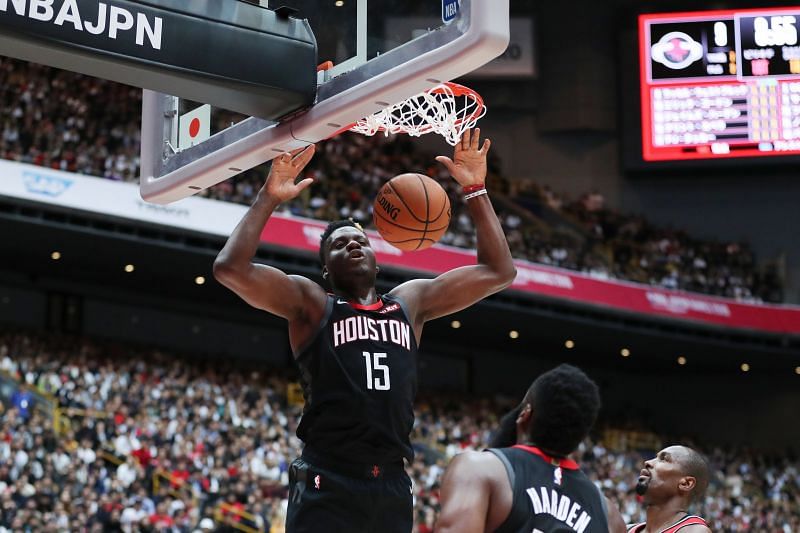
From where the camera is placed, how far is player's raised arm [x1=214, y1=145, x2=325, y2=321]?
417 cm

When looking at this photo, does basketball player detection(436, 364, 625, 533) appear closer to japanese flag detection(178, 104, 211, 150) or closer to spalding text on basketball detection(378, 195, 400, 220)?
spalding text on basketball detection(378, 195, 400, 220)

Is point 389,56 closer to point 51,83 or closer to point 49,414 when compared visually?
point 49,414

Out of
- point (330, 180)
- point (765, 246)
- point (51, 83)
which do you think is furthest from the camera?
point (765, 246)

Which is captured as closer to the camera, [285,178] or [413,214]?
[285,178]

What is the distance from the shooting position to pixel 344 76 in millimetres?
4453

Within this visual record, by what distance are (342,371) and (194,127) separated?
1.41 m

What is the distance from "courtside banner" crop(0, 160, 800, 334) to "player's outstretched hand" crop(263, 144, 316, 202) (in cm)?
1090

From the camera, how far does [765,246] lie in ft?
90.7

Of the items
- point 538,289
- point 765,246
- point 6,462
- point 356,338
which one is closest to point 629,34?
point 765,246

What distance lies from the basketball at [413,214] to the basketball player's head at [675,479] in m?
1.25

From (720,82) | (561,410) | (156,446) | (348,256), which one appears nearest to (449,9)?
(348,256)

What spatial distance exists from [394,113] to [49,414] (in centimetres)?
1109

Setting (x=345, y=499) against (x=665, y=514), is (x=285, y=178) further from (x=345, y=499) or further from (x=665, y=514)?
(x=665, y=514)

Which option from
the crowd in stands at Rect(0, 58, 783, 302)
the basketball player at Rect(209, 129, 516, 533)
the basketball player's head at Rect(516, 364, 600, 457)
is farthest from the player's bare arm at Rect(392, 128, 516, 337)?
the crowd in stands at Rect(0, 58, 783, 302)
